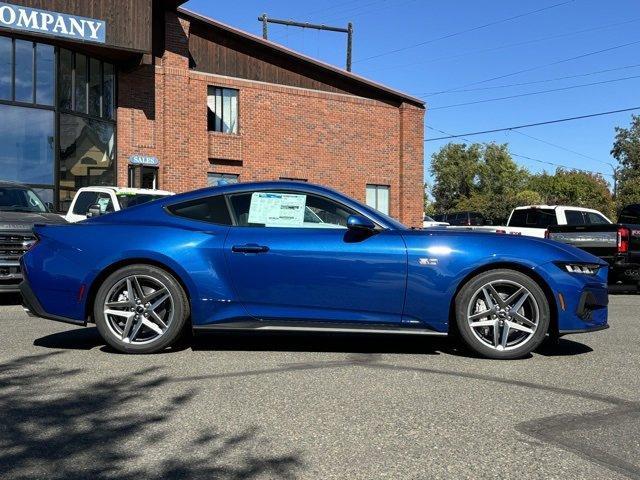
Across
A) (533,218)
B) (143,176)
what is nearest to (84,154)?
(143,176)

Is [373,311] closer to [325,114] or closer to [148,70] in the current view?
[148,70]

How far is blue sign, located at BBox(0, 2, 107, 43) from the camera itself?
16000mm

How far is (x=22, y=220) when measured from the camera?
9516 mm

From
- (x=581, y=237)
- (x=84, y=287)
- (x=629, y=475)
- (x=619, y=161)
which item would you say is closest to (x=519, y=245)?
(x=629, y=475)

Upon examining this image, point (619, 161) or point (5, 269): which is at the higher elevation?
point (619, 161)

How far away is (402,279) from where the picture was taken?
516 cm

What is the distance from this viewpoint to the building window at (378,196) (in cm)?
2506

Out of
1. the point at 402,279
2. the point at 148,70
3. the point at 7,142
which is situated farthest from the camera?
the point at 148,70

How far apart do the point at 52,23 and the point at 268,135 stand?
26.9 ft

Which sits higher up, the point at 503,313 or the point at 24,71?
the point at 24,71

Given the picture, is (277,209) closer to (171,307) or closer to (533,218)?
(171,307)

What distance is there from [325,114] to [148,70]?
7.00 metres

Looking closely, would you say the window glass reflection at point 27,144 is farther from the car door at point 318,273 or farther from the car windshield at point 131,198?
the car door at point 318,273

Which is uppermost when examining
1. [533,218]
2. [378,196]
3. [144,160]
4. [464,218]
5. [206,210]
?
[144,160]
